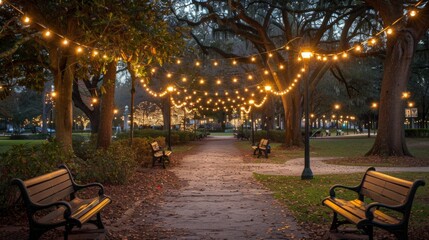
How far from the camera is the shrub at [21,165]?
766 cm

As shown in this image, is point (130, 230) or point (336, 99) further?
point (336, 99)

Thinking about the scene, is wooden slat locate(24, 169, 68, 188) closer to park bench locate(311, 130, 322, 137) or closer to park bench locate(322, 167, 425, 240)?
park bench locate(322, 167, 425, 240)

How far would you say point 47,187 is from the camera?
625cm

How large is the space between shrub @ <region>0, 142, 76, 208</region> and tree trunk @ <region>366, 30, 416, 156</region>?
16497mm

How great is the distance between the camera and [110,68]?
18266 mm

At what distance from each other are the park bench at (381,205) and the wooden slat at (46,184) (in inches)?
162

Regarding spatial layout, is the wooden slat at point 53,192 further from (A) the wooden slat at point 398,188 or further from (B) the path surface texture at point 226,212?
(A) the wooden slat at point 398,188

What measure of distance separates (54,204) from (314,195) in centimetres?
665

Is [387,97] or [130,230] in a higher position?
[387,97]

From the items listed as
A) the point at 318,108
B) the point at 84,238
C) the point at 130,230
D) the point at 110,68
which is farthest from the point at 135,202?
the point at 318,108

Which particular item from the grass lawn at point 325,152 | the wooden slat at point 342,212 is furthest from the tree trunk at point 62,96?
the grass lawn at point 325,152

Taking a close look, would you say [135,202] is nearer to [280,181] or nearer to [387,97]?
[280,181]

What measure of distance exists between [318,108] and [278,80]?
115 feet

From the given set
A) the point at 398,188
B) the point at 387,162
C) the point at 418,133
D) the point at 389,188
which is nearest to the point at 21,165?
the point at 389,188
